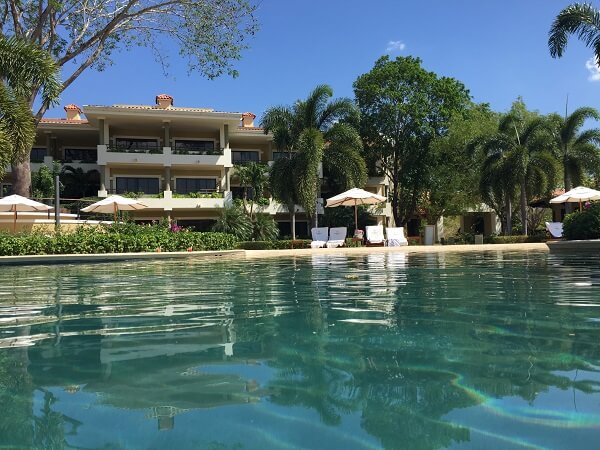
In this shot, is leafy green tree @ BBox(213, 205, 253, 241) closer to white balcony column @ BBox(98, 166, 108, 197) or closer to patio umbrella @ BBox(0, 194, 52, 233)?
white balcony column @ BBox(98, 166, 108, 197)

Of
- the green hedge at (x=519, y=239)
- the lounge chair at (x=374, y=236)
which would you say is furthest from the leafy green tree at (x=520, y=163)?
the lounge chair at (x=374, y=236)

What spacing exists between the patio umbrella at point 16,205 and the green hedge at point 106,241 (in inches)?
81.7

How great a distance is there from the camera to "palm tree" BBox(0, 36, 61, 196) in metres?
15.4

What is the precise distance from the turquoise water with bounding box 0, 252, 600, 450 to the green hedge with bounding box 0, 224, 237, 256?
12.1 m

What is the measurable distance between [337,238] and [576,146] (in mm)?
16837

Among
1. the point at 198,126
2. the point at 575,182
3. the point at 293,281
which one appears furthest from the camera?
the point at 198,126

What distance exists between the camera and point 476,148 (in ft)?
103

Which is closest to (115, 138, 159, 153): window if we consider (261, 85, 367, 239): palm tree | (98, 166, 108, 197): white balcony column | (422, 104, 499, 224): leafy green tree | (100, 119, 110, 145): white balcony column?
(100, 119, 110, 145): white balcony column

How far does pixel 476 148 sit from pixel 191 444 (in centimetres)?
3182

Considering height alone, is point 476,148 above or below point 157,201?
above

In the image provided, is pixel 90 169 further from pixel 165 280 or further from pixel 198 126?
Answer: pixel 165 280

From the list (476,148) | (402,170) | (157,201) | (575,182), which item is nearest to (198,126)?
(157,201)

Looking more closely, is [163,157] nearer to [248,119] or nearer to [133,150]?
[133,150]

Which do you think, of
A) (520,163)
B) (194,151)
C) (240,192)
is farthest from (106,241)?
(520,163)
